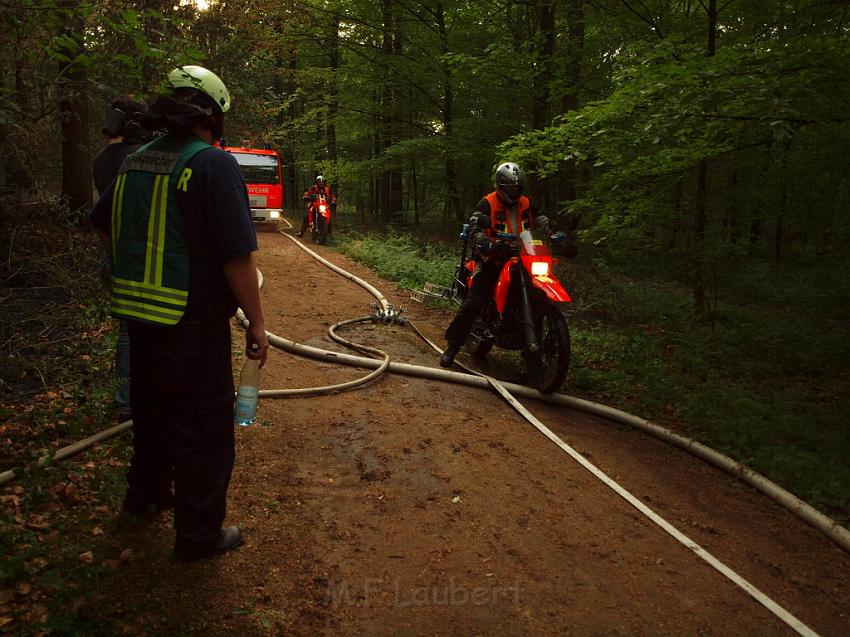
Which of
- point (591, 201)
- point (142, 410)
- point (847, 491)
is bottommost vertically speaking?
point (847, 491)

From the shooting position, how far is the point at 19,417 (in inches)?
162

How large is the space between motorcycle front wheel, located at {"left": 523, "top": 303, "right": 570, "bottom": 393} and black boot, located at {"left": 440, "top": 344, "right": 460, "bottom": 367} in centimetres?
79

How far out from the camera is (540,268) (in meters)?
5.78

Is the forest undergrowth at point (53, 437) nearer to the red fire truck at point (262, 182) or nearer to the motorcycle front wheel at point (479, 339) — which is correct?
Answer: the motorcycle front wheel at point (479, 339)

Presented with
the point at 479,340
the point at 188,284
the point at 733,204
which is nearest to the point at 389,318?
the point at 479,340

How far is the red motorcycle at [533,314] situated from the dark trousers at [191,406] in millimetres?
3463

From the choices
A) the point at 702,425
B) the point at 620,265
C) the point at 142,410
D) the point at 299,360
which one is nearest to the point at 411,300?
the point at 299,360

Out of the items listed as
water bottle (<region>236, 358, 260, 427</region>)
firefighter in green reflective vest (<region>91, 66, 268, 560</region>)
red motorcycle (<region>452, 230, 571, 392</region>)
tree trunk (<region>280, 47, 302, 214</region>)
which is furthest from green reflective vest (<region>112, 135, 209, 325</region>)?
tree trunk (<region>280, 47, 302, 214</region>)

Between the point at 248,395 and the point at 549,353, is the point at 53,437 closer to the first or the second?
the point at 248,395

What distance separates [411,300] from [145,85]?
643 cm

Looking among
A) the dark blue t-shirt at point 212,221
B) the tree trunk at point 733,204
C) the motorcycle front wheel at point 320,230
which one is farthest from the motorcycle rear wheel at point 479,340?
the motorcycle front wheel at point 320,230

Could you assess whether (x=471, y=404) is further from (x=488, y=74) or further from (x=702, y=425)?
(x=488, y=74)

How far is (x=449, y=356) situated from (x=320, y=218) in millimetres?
11037

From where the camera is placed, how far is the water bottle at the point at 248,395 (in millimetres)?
2945
